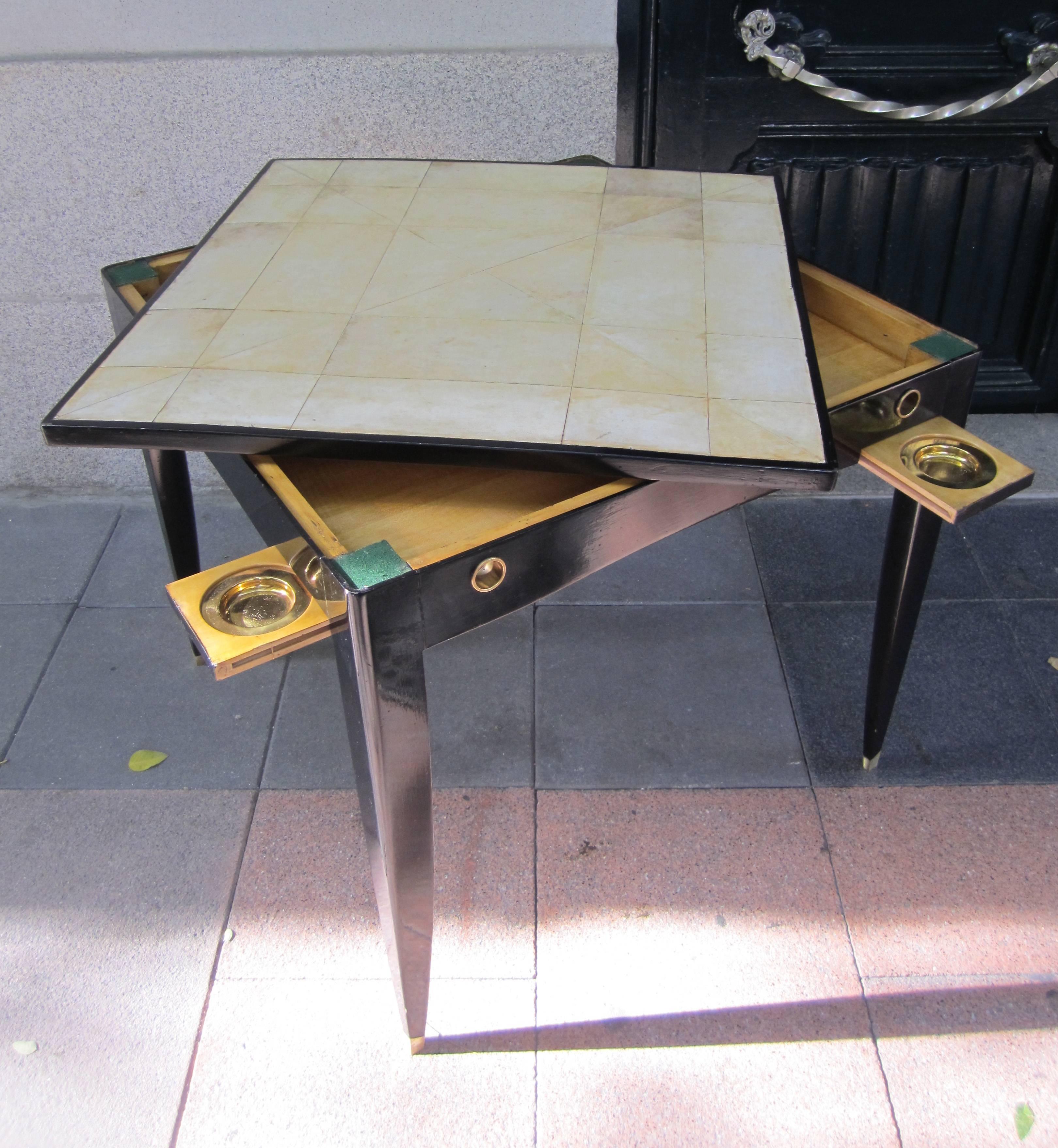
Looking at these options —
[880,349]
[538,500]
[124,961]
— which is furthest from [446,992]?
[880,349]

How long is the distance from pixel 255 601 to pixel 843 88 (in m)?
1.99

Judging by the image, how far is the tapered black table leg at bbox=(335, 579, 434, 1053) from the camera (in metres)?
1.18

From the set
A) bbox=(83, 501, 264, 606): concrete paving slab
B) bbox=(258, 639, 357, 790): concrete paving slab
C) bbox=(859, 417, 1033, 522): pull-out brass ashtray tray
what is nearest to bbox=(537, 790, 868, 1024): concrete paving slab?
bbox=(258, 639, 357, 790): concrete paving slab

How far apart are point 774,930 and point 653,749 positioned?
18.5 inches

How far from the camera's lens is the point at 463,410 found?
4.29ft

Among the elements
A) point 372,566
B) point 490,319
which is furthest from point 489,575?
point 490,319

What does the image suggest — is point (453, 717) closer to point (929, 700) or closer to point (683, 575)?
point (683, 575)

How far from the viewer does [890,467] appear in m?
1.52

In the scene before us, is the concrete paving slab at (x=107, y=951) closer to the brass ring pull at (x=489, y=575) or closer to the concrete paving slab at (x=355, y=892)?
the concrete paving slab at (x=355, y=892)

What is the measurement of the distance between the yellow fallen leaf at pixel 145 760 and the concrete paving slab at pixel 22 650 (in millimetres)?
297

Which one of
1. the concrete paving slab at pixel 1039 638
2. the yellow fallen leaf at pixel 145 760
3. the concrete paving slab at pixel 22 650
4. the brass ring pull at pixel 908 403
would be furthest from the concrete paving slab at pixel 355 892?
the concrete paving slab at pixel 1039 638

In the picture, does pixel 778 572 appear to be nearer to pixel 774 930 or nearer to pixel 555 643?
pixel 555 643

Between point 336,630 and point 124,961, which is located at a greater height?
point 336,630

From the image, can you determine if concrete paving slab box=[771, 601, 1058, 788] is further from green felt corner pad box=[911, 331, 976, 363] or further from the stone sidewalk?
green felt corner pad box=[911, 331, 976, 363]
